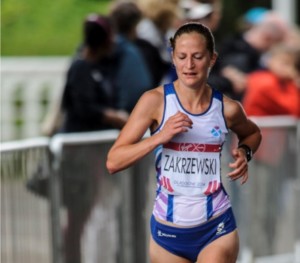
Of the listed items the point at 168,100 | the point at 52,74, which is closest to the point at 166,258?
the point at 168,100

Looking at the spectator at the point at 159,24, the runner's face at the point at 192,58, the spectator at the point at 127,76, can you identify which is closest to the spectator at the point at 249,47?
the spectator at the point at 159,24

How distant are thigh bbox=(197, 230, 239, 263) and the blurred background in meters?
1.71

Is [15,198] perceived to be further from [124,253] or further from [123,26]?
[123,26]

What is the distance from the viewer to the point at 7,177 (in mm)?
8766

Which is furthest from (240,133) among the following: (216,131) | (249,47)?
(249,47)

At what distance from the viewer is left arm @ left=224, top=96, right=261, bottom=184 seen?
7207 mm

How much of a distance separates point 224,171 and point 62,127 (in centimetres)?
129

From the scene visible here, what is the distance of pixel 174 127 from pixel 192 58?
400mm

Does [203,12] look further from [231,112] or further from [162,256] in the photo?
[162,256]

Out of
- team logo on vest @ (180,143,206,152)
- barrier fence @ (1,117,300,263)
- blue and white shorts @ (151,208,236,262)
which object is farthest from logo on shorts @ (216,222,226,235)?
barrier fence @ (1,117,300,263)

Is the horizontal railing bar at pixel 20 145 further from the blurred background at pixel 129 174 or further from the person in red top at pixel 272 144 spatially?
the person in red top at pixel 272 144

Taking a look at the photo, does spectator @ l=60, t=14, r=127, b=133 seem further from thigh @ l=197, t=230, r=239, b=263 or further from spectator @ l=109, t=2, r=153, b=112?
thigh @ l=197, t=230, r=239, b=263

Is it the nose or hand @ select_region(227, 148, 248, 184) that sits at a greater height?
the nose

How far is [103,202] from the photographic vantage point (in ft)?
33.0
